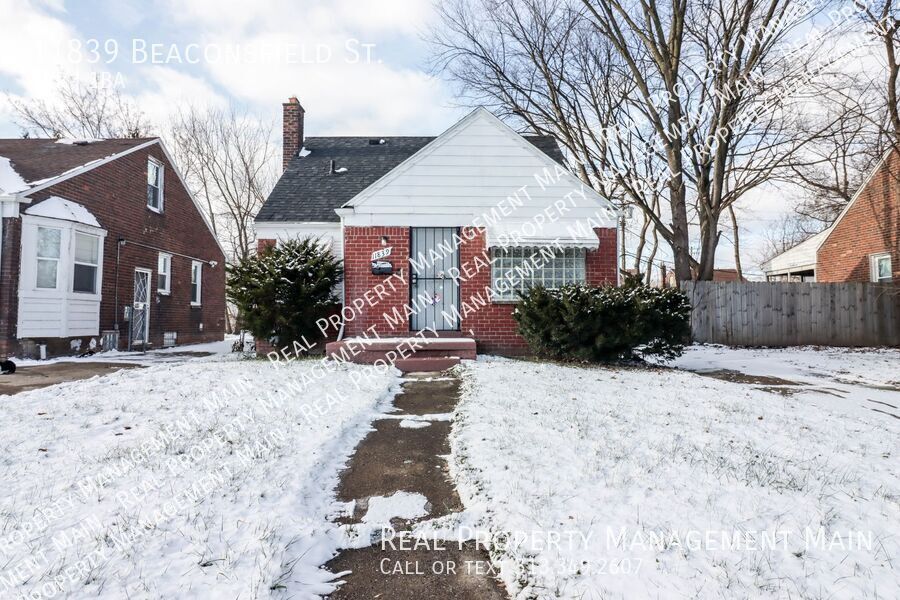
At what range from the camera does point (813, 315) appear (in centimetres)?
1439

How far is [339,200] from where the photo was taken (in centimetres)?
1227

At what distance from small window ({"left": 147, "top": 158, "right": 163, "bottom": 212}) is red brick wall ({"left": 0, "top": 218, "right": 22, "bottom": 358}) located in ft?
14.2

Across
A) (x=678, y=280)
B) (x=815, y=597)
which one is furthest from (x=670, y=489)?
(x=678, y=280)

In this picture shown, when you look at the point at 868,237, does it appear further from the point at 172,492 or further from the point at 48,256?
the point at 48,256

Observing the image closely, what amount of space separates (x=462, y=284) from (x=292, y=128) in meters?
8.37

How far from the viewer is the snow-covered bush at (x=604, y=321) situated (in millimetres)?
8430

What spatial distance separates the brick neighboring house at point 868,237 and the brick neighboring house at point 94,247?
2179 centimetres

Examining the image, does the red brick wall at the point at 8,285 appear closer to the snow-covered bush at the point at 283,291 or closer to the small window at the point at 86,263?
the small window at the point at 86,263

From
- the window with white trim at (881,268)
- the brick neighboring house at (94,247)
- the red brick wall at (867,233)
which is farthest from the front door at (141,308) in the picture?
the window with white trim at (881,268)

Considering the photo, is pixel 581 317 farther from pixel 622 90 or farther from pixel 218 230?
pixel 218 230

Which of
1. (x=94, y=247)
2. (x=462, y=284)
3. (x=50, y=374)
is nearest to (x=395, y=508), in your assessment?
(x=462, y=284)

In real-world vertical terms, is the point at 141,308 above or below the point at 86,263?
below

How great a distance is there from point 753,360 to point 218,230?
31.3 metres

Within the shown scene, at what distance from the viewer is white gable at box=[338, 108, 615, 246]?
10242 mm
